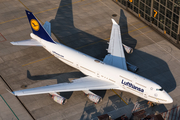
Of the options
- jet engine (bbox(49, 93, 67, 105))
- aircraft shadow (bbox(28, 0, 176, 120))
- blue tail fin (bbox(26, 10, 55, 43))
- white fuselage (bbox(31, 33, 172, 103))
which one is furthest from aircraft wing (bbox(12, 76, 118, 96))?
blue tail fin (bbox(26, 10, 55, 43))

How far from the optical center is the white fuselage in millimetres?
51856

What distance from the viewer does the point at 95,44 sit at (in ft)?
235

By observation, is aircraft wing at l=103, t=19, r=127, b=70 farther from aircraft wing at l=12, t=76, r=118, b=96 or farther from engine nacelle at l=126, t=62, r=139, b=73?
aircraft wing at l=12, t=76, r=118, b=96

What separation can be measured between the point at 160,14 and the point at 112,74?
27.1 metres

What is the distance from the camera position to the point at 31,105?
5581 centimetres

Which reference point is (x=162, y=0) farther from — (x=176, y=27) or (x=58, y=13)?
(x=58, y=13)

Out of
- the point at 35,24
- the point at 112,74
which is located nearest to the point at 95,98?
the point at 112,74

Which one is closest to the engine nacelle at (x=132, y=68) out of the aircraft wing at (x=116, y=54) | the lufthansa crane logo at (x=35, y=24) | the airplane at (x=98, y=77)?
the airplane at (x=98, y=77)

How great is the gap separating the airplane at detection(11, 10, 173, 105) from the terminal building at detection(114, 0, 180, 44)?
50.7 ft

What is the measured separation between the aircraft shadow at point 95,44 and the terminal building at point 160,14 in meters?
4.66

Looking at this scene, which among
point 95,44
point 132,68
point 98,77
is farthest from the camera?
point 95,44

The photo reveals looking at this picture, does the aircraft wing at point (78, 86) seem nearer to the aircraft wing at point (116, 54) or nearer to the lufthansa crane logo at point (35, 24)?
the aircraft wing at point (116, 54)

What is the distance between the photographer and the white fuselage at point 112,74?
51.9 meters

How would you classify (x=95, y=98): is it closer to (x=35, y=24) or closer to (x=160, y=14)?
(x=35, y=24)
